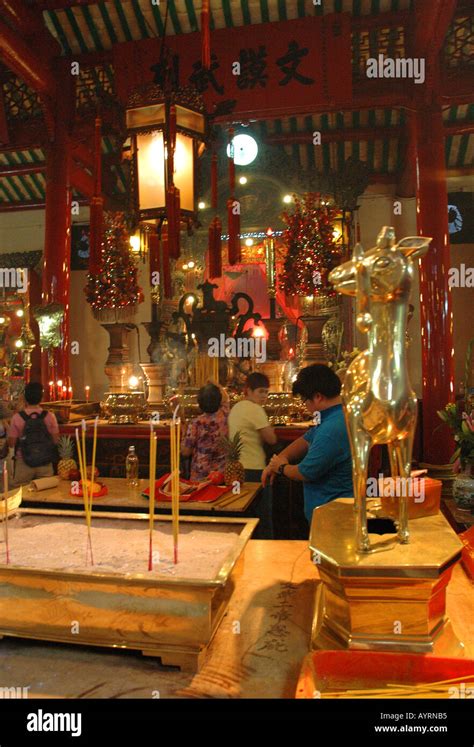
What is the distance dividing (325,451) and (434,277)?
10.4 feet

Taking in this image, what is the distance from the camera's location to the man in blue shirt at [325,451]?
5.88 ft

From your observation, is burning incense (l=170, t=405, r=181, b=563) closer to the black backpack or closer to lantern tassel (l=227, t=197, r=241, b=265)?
lantern tassel (l=227, t=197, r=241, b=265)

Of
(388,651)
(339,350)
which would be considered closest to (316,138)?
(339,350)

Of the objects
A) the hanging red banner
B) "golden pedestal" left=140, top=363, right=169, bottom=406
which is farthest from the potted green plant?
"golden pedestal" left=140, top=363, right=169, bottom=406

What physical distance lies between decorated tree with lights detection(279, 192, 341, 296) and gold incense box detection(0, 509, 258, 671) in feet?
17.7

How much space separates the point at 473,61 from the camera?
4.57 m

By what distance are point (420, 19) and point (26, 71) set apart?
3.32 m

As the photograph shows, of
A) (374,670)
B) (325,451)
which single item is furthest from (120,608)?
(325,451)

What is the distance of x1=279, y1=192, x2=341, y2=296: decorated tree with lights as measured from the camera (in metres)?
6.16

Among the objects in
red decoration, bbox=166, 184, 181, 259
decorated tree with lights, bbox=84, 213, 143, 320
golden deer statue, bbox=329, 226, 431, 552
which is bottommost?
golden deer statue, bbox=329, 226, 431, 552

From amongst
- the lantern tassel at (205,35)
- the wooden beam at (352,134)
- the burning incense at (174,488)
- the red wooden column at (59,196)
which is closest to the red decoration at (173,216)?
the lantern tassel at (205,35)
